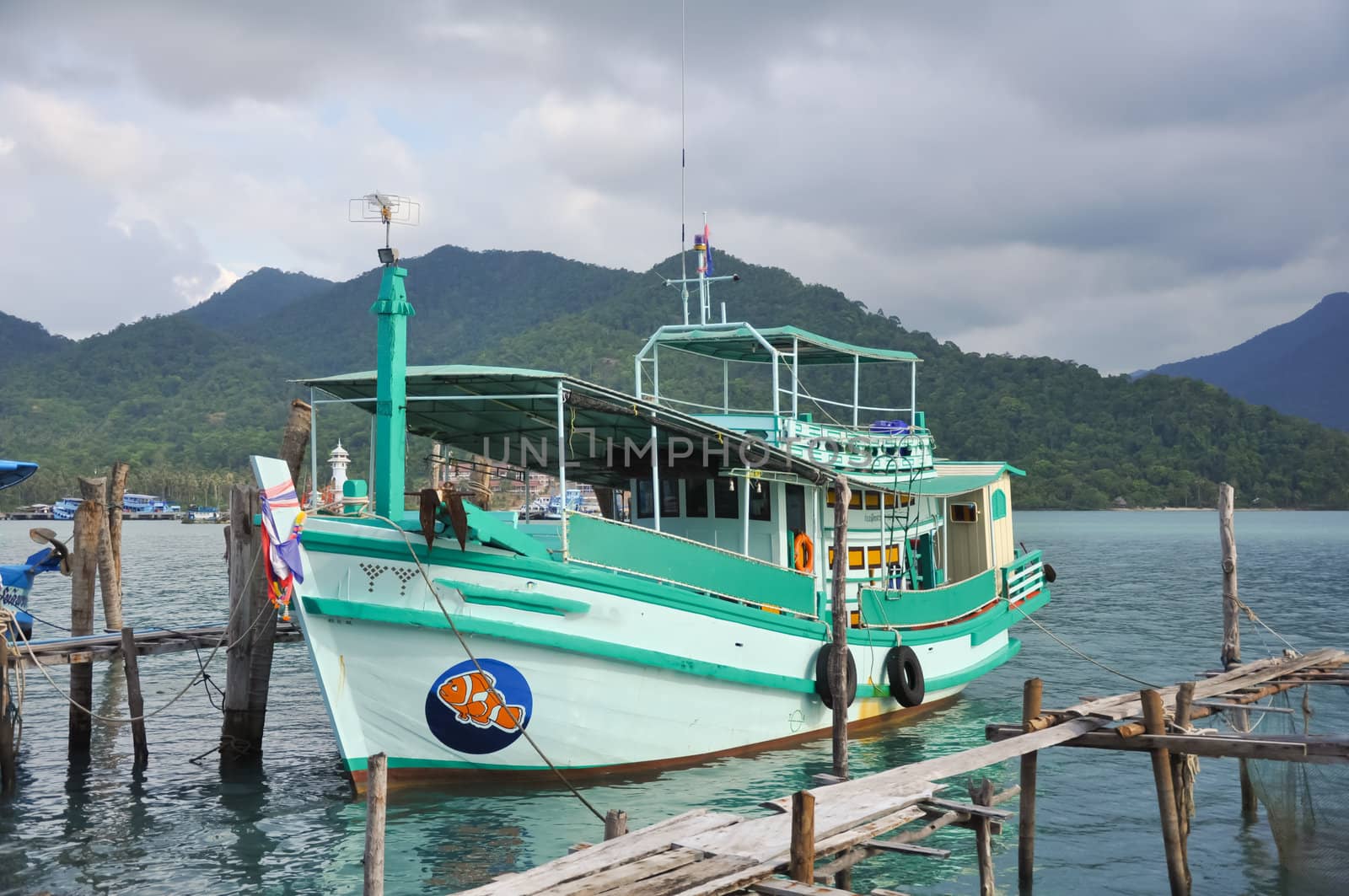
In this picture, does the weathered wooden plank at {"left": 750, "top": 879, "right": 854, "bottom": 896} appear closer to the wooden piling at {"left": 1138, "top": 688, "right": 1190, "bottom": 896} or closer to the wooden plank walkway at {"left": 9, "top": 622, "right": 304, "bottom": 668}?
the wooden piling at {"left": 1138, "top": 688, "right": 1190, "bottom": 896}

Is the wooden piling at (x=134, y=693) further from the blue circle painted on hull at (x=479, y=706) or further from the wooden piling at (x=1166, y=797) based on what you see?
the wooden piling at (x=1166, y=797)

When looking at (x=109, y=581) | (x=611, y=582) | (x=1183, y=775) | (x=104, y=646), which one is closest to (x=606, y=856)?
(x=611, y=582)

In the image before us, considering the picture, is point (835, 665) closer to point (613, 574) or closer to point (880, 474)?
point (613, 574)

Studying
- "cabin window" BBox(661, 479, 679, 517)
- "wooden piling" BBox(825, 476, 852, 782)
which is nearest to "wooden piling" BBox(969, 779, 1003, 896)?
"wooden piling" BBox(825, 476, 852, 782)

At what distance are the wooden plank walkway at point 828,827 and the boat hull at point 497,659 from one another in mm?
3386

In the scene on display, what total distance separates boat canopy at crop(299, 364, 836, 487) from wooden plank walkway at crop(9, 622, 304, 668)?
408 centimetres

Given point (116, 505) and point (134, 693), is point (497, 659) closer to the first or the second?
point (134, 693)

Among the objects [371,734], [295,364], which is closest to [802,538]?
[371,734]

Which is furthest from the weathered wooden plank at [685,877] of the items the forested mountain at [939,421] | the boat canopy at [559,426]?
the forested mountain at [939,421]

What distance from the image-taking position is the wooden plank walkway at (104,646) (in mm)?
14688

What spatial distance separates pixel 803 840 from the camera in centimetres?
721

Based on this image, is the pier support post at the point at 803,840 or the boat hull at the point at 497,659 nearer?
the pier support post at the point at 803,840

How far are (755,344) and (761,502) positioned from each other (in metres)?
2.57

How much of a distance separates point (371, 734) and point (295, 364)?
195 metres
